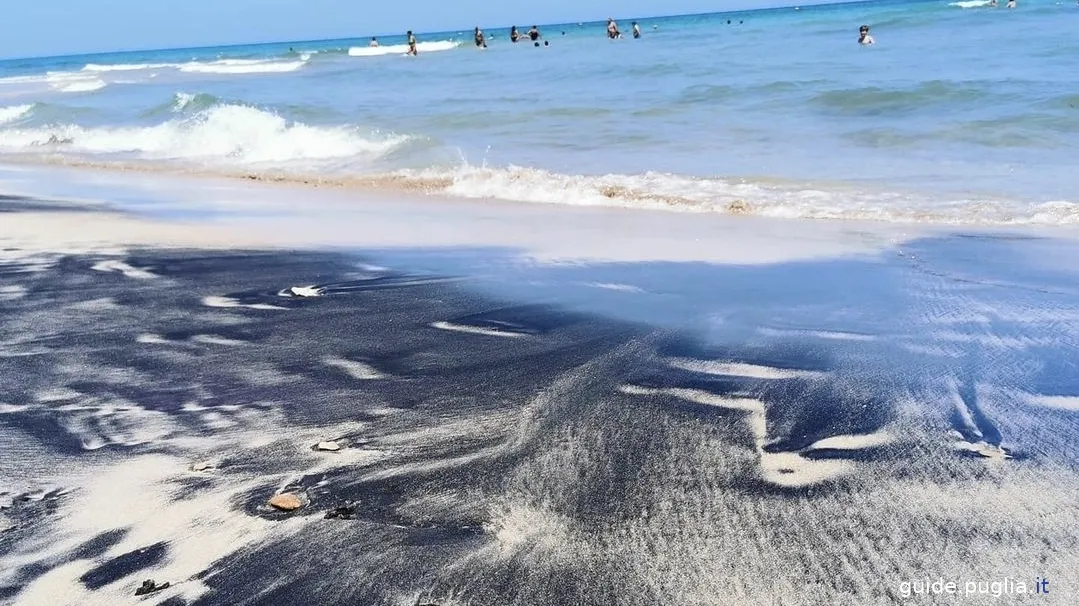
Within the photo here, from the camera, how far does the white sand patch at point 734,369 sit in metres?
3.45

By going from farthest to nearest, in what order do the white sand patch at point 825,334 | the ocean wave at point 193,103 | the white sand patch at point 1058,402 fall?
1. the ocean wave at point 193,103
2. the white sand patch at point 825,334
3. the white sand patch at point 1058,402

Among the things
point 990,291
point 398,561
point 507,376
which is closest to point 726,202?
point 990,291

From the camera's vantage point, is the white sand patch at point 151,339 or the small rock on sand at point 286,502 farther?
the white sand patch at point 151,339

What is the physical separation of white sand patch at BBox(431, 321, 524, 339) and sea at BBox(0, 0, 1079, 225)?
3.57 meters

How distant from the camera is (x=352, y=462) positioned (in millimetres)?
2744

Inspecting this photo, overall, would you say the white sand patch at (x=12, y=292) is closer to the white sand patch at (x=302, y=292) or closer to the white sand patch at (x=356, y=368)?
the white sand patch at (x=302, y=292)

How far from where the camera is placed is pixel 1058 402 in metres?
3.09

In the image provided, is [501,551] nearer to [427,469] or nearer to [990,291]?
[427,469]

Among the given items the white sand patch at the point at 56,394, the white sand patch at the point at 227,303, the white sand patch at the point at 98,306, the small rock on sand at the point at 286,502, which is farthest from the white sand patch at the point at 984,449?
the white sand patch at the point at 98,306

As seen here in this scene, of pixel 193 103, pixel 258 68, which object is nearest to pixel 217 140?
pixel 193 103

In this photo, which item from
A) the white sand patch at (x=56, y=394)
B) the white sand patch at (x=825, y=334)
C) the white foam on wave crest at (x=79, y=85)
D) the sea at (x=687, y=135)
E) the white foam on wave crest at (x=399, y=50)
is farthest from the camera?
the white foam on wave crest at (x=399, y=50)

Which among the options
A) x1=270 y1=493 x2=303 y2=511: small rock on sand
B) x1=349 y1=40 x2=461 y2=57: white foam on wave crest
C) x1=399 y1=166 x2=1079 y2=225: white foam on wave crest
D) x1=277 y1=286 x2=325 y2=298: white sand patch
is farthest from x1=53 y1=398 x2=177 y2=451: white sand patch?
x1=349 y1=40 x2=461 y2=57: white foam on wave crest

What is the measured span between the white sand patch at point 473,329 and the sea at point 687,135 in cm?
357

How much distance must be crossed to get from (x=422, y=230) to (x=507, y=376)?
312 centimetres
